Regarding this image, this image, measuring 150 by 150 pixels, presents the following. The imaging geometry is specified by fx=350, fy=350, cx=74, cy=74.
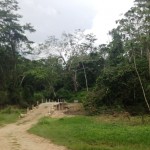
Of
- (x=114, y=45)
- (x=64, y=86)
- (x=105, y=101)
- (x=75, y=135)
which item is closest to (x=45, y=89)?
(x=64, y=86)

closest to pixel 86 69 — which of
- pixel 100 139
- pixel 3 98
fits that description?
pixel 3 98

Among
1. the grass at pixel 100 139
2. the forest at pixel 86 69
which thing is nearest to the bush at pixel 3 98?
the forest at pixel 86 69

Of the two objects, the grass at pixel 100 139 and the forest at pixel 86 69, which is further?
the forest at pixel 86 69

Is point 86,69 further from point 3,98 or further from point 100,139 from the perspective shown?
point 100,139

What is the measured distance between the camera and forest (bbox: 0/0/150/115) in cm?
3384

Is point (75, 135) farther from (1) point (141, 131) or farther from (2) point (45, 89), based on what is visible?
(2) point (45, 89)

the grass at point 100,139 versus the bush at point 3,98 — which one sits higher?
the bush at point 3,98

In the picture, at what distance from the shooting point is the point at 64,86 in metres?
68.9

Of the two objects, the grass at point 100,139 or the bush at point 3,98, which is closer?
the grass at point 100,139

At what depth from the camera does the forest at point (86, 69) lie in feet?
111

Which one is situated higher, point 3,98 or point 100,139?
point 3,98

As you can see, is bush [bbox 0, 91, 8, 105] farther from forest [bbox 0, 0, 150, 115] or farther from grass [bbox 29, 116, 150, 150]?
grass [bbox 29, 116, 150, 150]

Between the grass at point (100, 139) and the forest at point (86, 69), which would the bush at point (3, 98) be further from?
the grass at point (100, 139)

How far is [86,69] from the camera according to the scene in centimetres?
6800
